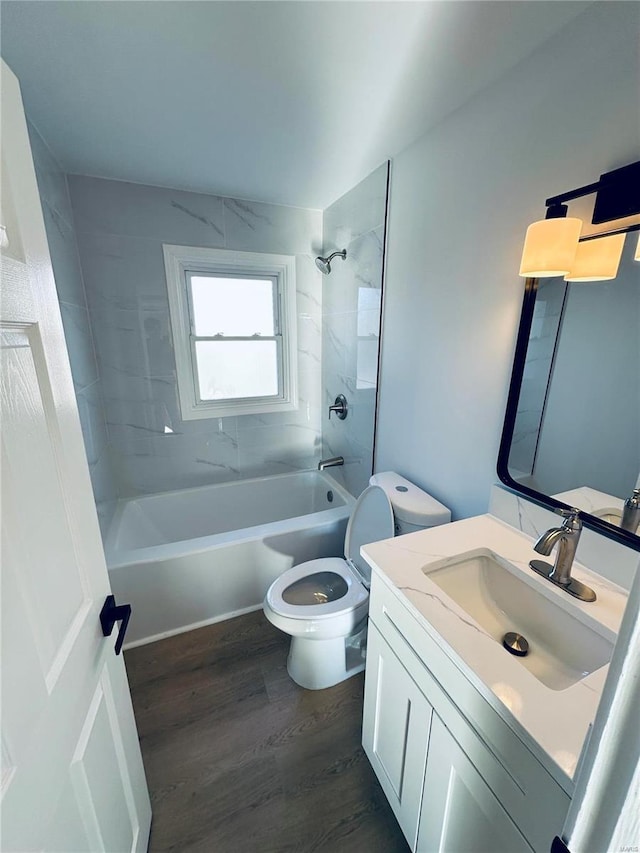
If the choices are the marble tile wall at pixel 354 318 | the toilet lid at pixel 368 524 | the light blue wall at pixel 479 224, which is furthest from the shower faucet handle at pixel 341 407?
the toilet lid at pixel 368 524

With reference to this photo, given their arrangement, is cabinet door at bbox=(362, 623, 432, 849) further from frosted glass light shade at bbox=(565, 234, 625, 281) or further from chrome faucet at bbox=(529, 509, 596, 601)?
frosted glass light shade at bbox=(565, 234, 625, 281)

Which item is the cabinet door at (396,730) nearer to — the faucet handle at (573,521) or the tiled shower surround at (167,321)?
the faucet handle at (573,521)

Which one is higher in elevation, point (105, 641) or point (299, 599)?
point (105, 641)

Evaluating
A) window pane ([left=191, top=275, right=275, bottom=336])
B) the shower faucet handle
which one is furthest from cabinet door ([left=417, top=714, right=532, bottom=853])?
window pane ([left=191, top=275, right=275, bottom=336])

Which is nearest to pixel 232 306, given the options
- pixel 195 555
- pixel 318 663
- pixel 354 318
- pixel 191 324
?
pixel 191 324

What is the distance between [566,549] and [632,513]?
0.19 meters

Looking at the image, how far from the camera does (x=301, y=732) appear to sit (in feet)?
4.53

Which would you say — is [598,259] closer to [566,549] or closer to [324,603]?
[566,549]

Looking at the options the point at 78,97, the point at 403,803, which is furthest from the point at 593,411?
the point at 78,97

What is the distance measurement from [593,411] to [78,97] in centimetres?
205

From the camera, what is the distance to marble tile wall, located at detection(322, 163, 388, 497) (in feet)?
6.09

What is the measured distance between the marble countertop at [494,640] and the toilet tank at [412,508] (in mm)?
206

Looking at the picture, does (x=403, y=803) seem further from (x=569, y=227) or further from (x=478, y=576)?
(x=569, y=227)

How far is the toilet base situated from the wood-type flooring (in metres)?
0.04
